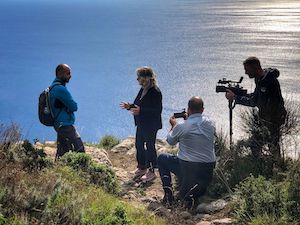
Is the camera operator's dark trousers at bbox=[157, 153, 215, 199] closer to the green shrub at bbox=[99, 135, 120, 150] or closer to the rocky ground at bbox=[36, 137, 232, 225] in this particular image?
the rocky ground at bbox=[36, 137, 232, 225]

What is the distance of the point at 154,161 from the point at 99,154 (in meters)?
1.60

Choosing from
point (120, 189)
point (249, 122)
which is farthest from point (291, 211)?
point (120, 189)

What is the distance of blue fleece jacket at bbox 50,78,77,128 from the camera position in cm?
649

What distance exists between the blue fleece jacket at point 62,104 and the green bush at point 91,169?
1.81ft

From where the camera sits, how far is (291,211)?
15.4 feet

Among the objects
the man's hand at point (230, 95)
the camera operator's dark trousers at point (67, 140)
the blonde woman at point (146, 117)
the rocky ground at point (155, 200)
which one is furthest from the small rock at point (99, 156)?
the man's hand at point (230, 95)

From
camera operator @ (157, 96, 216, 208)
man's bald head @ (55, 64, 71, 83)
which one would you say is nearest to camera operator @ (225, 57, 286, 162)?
camera operator @ (157, 96, 216, 208)

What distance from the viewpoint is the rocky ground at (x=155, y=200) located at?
5.28m

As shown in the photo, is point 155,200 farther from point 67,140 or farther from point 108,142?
point 108,142

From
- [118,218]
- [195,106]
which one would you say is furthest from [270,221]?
[195,106]

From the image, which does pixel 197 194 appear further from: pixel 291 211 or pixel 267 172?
pixel 291 211

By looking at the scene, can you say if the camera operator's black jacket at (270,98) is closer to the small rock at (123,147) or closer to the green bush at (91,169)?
the green bush at (91,169)

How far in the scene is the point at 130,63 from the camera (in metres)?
41.6

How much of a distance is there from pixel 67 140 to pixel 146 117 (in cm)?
126
